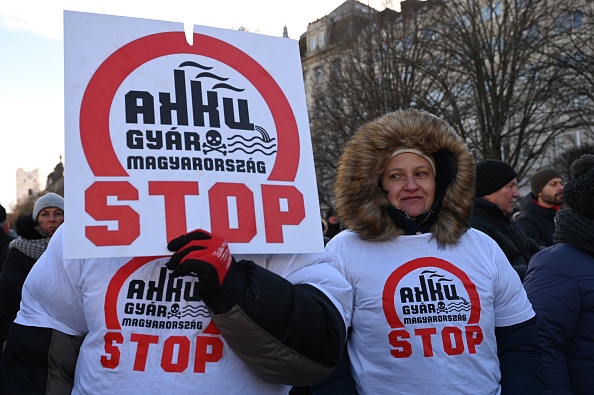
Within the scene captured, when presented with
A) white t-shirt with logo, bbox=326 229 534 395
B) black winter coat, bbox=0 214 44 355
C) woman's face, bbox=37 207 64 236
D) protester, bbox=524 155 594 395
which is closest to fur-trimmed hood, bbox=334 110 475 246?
white t-shirt with logo, bbox=326 229 534 395

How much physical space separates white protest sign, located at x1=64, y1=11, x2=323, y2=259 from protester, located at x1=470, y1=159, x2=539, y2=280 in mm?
2747

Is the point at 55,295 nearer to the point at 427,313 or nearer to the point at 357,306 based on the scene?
the point at 357,306

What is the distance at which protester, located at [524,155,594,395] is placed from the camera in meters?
2.79

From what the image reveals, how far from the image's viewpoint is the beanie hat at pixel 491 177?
15.8 feet

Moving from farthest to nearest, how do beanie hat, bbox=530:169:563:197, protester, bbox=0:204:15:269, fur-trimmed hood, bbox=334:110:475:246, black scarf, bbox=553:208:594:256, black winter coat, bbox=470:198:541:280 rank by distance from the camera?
1. beanie hat, bbox=530:169:563:197
2. protester, bbox=0:204:15:269
3. black winter coat, bbox=470:198:541:280
4. black scarf, bbox=553:208:594:256
5. fur-trimmed hood, bbox=334:110:475:246

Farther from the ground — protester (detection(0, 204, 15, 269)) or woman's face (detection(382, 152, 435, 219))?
protester (detection(0, 204, 15, 269))

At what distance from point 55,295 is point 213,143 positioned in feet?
2.08

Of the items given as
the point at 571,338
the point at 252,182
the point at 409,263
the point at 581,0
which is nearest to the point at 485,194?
the point at 571,338

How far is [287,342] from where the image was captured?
5.53ft

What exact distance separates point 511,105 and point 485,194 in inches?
648

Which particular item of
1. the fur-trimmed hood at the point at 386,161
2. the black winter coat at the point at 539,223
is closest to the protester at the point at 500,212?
the black winter coat at the point at 539,223

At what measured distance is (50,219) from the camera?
5.39 metres

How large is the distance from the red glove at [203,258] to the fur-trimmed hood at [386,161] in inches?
45.4

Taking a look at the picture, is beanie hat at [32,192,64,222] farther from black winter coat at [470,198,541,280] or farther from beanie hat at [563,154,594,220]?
beanie hat at [563,154,594,220]
